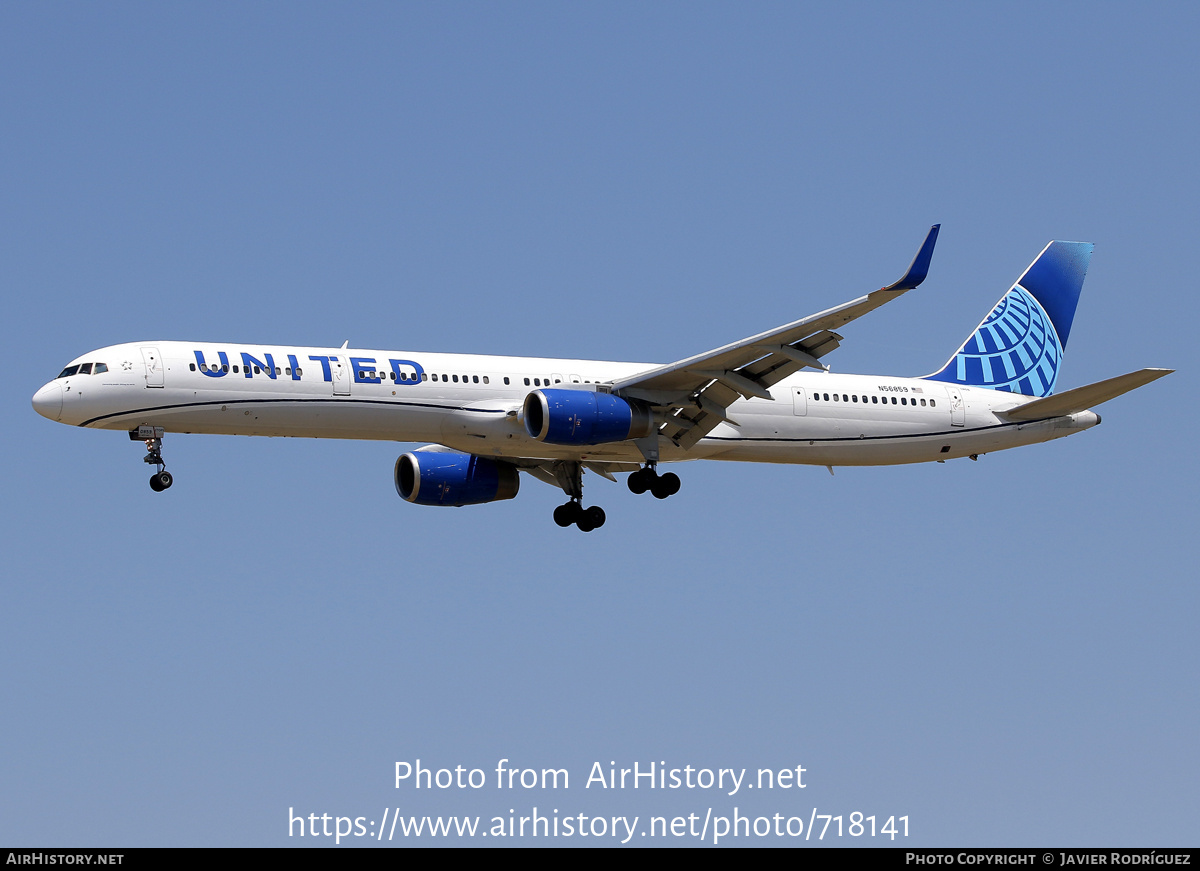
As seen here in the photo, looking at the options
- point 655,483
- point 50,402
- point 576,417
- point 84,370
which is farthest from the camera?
point 655,483

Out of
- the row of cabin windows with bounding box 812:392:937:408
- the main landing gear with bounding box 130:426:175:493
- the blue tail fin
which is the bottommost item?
the main landing gear with bounding box 130:426:175:493

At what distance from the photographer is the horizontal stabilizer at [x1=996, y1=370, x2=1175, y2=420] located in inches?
1496

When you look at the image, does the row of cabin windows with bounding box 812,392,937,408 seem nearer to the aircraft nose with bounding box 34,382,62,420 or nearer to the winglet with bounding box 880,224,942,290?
the winglet with bounding box 880,224,942,290

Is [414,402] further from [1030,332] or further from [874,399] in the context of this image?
[1030,332]

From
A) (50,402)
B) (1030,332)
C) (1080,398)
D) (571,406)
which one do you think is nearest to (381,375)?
(571,406)

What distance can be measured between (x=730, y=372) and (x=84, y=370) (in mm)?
15057

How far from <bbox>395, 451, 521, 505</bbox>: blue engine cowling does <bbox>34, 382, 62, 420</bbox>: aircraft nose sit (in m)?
9.77

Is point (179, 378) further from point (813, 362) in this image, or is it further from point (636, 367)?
→ point (813, 362)

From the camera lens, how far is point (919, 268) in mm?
31406

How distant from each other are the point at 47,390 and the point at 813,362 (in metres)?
17.6

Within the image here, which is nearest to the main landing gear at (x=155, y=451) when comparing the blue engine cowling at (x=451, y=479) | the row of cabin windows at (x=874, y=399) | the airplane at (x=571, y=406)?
the airplane at (x=571, y=406)

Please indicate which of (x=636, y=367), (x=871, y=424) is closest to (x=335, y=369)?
(x=636, y=367)

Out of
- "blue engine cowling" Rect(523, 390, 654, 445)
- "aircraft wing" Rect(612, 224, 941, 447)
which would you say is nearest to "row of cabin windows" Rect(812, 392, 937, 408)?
"aircraft wing" Rect(612, 224, 941, 447)

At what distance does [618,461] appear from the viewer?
40781mm
